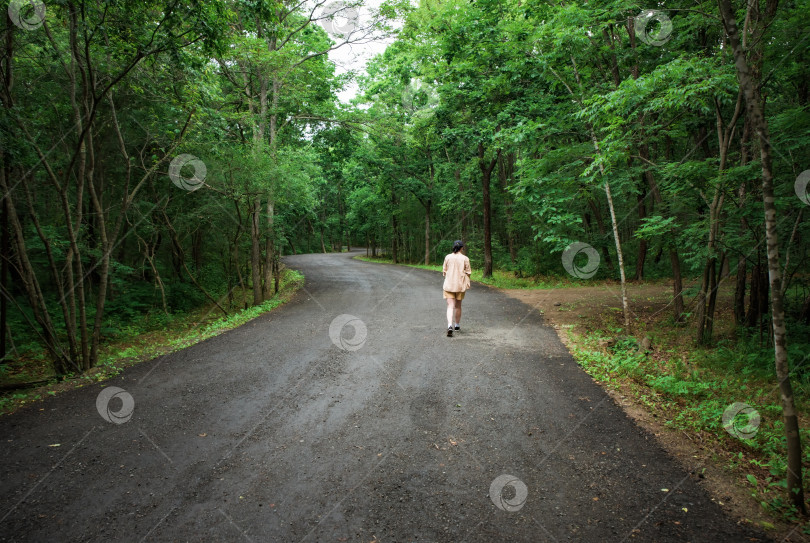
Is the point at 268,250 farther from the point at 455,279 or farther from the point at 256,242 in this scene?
the point at 455,279

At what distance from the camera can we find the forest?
219 inches

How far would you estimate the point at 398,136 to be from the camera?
49.1ft

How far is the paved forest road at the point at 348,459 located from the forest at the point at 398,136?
1411 mm

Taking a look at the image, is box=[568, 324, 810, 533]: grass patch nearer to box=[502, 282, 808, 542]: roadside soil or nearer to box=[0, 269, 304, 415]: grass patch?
box=[502, 282, 808, 542]: roadside soil

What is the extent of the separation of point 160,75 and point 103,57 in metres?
0.89

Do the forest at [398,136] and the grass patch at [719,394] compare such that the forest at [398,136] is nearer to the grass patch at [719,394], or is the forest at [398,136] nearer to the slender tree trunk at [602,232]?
the slender tree trunk at [602,232]

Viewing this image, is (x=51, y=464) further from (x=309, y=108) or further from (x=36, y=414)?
(x=309, y=108)

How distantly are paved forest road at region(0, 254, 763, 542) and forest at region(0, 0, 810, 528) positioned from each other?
1411 mm

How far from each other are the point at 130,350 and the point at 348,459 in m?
6.49

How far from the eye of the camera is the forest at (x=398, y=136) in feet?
18.3

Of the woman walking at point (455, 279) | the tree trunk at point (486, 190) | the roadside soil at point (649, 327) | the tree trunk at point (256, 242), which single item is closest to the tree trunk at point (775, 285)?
the roadside soil at point (649, 327)

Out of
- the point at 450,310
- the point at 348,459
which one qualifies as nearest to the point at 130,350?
the point at 348,459

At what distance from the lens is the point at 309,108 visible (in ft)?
49.3

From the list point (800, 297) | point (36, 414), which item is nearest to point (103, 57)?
point (36, 414)
